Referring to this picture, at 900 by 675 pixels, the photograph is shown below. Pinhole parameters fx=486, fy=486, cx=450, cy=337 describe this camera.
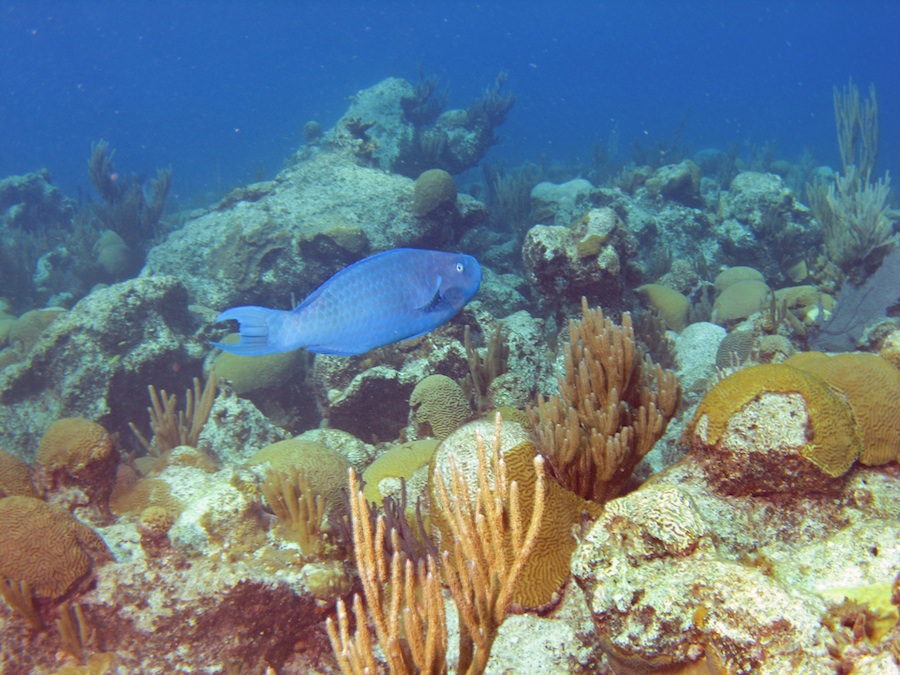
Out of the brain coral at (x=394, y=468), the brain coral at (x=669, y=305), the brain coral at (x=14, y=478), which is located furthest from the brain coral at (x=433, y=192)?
the brain coral at (x=14, y=478)

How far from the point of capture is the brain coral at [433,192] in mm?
8562

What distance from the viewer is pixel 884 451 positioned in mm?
2281

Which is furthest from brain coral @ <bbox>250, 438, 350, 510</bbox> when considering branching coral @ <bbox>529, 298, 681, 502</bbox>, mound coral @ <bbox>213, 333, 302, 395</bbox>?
mound coral @ <bbox>213, 333, 302, 395</bbox>

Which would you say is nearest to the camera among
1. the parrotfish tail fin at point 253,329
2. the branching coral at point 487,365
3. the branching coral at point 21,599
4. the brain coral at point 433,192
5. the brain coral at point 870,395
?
the brain coral at point 870,395

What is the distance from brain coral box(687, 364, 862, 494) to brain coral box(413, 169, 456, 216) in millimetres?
6941

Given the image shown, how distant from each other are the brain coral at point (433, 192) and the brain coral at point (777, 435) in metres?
6.94

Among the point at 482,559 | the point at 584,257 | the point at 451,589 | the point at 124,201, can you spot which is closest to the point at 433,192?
the point at 584,257

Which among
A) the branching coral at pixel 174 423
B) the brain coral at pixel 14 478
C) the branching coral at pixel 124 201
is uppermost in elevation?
the branching coral at pixel 124 201

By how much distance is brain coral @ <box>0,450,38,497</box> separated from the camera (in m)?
3.37

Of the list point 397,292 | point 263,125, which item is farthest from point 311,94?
point 397,292

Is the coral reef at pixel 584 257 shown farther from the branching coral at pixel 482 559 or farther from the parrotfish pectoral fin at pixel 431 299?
the branching coral at pixel 482 559

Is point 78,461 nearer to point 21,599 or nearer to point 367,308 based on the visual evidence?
point 21,599

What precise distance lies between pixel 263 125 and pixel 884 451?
7552cm

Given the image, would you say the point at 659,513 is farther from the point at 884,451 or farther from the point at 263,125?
the point at 263,125
